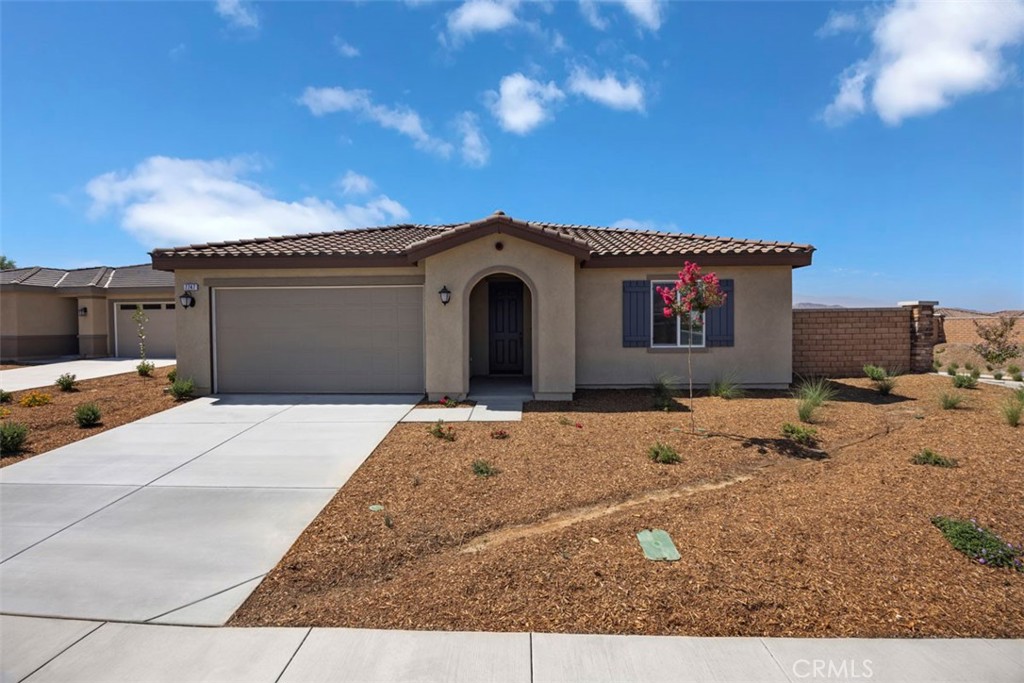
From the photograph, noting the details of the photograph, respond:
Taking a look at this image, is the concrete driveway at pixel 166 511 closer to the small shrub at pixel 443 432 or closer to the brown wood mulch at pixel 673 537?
the brown wood mulch at pixel 673 537

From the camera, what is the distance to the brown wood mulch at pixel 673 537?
338 cm

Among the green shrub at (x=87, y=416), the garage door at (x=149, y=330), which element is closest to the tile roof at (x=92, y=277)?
the garage door at (x=149, y=330)

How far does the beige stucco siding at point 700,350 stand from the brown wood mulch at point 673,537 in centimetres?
410

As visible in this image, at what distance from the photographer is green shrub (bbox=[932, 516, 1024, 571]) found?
155 inches

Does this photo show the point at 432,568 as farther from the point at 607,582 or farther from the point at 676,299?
the point at 676,299

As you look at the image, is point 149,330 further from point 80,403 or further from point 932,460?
point 932,460

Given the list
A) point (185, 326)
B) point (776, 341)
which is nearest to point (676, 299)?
point (776, 341)

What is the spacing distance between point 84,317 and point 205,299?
594 inches

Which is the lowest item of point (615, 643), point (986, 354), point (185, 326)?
point (615, 643)

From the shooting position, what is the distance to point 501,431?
7918 millimetres

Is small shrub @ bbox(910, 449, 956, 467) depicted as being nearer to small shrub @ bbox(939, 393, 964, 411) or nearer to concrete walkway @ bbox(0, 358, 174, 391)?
small shrub @ bbox(939, 393, 964, 411)

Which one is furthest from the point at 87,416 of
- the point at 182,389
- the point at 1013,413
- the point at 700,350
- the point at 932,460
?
the point at 1013,413

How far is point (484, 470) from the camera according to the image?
19.8 ft

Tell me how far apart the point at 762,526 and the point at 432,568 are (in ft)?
9.81
